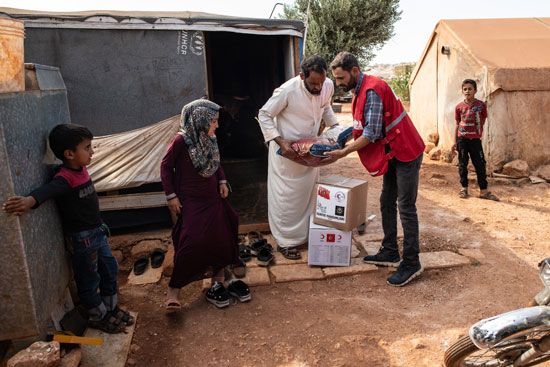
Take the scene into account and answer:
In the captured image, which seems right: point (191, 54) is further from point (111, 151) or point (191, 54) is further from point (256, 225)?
point (256, 225)

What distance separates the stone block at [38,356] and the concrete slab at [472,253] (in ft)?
11.7

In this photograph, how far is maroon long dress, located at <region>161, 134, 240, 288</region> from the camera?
119 inches

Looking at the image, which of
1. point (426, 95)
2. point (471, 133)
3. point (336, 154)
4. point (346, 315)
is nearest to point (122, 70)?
point (336, 154)

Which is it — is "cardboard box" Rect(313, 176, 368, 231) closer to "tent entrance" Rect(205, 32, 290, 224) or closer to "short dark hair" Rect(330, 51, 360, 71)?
"short dark hair" Rect(330, 51, 360, 71)

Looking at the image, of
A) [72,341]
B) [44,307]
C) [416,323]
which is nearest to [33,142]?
[44,307]

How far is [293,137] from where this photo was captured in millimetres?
4051

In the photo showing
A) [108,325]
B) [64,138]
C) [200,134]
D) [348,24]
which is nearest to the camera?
[64,138]

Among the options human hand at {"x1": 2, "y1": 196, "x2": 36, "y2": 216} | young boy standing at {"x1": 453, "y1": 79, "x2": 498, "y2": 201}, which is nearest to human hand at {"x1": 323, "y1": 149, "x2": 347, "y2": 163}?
human hand at {"x1": 2, "y1": 196, "x2": 36, "y2": 216}

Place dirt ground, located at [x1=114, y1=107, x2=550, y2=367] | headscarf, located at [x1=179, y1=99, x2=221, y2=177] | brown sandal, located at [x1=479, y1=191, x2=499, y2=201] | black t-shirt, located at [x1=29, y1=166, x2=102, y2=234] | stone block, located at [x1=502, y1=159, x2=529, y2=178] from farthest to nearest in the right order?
stone block, located at [x1=502, y1=159, x2=529, y2=178] → brown sandal, located at [x1=479, y1=191, x2=499, y2=201] → headscarf, located at [x1=179, y1=99, x2=221, y2=177] → dirt ground, located at [x1=114, y1=107, x2=550, y2=367] → black t-shirt, located at [x1=29, y1=166, x2=102, y2=234]

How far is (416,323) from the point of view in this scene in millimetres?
3021

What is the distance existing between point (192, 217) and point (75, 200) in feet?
2.72

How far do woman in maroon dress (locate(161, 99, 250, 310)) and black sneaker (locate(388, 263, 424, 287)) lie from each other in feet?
4.58

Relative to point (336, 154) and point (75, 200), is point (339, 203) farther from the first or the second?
point (75, 200)

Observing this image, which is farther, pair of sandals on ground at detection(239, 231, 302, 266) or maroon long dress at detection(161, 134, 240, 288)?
pair of sandals on ground at detection(239, 231, 302, 266)
